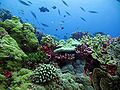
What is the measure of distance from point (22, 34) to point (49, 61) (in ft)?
5.21

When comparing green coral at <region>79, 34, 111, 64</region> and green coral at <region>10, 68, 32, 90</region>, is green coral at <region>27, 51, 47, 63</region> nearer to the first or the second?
green coral at <region>10, 68, 32, 90</region>

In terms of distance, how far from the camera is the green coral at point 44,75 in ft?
20.2

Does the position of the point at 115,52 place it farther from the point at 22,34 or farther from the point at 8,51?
the point at 22,34

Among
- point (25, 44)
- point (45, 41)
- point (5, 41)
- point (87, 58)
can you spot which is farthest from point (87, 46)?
point (5, 41)

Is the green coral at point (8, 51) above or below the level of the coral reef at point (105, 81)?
above

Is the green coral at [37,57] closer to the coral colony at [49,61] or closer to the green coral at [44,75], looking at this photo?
the coral colony at [49,61]

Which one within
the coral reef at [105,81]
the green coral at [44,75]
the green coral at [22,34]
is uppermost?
the green coral at [22,34]

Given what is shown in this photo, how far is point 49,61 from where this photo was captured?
836cm

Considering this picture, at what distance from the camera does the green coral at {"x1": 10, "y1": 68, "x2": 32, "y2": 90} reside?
19.4ft

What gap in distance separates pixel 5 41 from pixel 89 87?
3.03 meters

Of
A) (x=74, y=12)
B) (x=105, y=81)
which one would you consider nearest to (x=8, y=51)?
(x=105, y=81)

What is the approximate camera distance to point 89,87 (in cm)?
696

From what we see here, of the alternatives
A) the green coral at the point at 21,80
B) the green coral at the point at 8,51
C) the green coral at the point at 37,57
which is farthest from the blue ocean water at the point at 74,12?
the green coral at the point at 21,80

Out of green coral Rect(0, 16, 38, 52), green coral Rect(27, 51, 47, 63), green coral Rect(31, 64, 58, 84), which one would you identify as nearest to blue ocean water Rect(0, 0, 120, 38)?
green coral Rect(0, 16, 38, 52)
